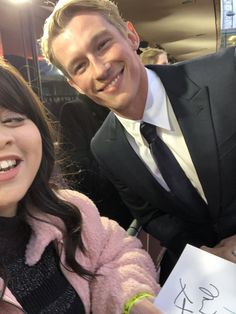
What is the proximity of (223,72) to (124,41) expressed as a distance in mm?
335

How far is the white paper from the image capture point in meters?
0.84

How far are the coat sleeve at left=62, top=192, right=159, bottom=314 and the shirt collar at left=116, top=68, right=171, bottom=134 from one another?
374mm

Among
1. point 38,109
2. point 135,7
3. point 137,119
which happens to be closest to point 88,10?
point 137,119

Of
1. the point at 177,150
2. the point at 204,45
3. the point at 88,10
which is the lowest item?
the point at 204,45

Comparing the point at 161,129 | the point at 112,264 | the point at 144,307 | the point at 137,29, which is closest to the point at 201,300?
the point at 144,307

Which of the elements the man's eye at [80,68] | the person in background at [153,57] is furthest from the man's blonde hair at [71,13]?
the person in background at [153,57]

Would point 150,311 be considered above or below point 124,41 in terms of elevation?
below

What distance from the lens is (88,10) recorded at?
50.4 inches

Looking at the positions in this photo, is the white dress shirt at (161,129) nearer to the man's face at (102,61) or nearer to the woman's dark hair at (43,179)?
the man's face at (102,61)

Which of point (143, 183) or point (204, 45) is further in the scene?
point (204, 45)

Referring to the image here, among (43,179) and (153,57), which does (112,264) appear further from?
(153,57)

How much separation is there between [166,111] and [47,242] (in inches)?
23.7

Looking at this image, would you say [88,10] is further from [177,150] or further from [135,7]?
[135,7]

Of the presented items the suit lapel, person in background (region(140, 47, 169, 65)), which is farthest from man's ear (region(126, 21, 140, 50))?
person in background (region(140, 47, 169, 65))
